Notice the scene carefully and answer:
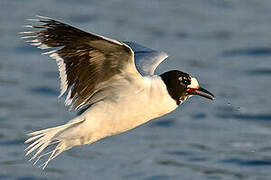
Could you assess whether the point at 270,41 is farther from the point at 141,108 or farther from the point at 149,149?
the point at 141,108

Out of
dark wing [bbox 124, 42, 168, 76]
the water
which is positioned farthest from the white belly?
the water

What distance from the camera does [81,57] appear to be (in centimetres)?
816

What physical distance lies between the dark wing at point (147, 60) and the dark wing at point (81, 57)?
884mm

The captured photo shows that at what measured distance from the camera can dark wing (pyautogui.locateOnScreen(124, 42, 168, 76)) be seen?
9273 mm

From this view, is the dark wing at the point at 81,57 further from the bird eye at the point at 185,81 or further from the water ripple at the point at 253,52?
the water ripple at the point at 253,52

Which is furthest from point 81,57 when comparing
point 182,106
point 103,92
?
point 182,106

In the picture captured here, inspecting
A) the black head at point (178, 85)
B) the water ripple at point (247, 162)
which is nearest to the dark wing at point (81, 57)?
the black head at point (178, 85)

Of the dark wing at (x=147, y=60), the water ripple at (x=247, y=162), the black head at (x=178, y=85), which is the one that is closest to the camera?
the black head at (x=178, y=85)

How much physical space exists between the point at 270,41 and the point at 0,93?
5.01 metres

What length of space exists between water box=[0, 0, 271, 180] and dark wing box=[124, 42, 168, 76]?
2136mm

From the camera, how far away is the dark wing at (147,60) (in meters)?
9.27

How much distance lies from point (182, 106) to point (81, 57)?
592 cm

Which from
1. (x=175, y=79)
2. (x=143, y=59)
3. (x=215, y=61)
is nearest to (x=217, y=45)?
(x=215, y=61)

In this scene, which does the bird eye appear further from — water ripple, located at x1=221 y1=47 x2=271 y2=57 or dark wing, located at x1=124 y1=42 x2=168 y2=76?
water ripple, located at x1=221 y1=47 x2=271 y2=57
